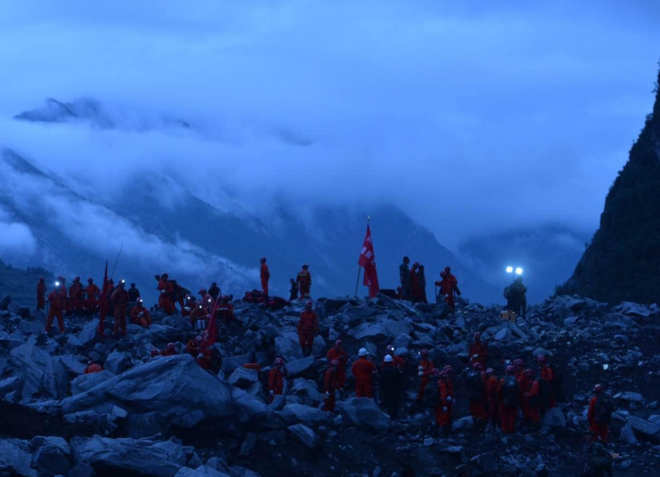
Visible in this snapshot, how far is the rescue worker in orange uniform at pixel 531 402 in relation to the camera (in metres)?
21.2

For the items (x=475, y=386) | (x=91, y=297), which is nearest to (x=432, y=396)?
(x=475, y=386)

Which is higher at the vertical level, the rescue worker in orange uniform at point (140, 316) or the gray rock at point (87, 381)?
the rescue worker in orange uniform at point (140, 316)

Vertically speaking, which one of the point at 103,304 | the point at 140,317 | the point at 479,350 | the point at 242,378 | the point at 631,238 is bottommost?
the point at 242,378

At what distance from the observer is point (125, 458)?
565 inches

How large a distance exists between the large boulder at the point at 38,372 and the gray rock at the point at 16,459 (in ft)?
23.9

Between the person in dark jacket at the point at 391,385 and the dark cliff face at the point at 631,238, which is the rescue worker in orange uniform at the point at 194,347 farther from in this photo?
the dark cliff face at the point at 631,238

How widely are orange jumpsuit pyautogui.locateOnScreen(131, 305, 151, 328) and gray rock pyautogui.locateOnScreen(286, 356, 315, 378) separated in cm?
715

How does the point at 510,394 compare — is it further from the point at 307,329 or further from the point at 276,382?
the point at 307,329

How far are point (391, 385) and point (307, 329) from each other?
201 inches

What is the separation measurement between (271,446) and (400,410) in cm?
584

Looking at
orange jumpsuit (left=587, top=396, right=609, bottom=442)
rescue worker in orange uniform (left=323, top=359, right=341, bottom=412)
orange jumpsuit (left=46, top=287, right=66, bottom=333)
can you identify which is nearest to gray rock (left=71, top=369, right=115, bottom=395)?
rescue worker in orange uniform (left=323, top=359, right=341, bottom=412)

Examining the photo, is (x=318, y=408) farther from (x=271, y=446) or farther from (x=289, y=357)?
(x=289, y=357)

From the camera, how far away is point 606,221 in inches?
2675

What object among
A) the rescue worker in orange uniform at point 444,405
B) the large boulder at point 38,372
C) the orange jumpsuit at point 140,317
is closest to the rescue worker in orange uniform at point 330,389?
the rescue worker in orange uniform at point 444,405
